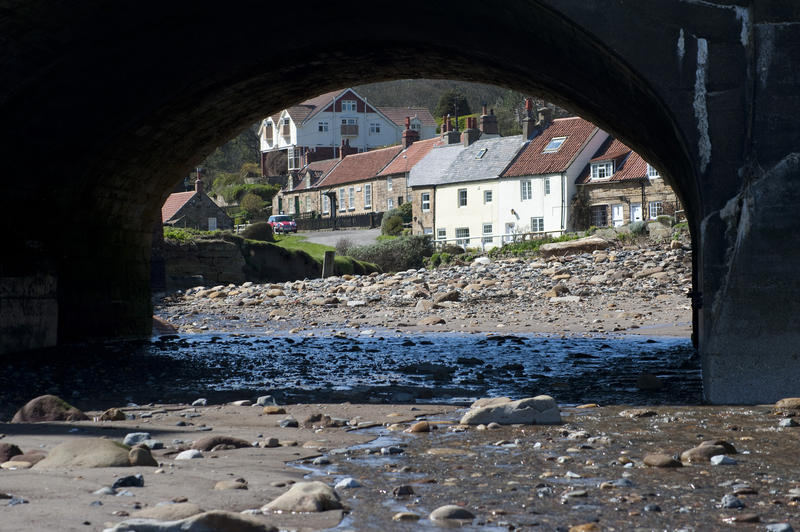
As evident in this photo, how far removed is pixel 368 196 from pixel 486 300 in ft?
147

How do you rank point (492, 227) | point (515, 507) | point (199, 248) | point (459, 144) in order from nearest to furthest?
point (515, 507) → point (199, 248) → point (492, 227) → point (459, 144)

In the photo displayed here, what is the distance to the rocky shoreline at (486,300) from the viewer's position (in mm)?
17969

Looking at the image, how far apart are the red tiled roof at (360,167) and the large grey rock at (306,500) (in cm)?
6218

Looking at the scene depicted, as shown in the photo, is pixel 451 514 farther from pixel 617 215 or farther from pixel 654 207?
pixel 617 215

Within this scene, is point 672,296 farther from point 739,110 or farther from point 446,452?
point 446,452

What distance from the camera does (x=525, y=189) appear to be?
51406mm

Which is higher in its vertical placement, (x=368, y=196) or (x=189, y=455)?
(x=368, y=196)

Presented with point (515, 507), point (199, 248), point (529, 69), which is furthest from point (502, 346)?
point (199, 248)

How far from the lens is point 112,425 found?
6.45 meters

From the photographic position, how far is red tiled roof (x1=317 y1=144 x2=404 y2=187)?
67.1 meters

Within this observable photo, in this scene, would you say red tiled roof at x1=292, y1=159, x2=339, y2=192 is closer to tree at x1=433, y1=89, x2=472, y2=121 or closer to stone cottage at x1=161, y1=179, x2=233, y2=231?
stone cottage at x1=161, y1=179, x2=233, y2=231

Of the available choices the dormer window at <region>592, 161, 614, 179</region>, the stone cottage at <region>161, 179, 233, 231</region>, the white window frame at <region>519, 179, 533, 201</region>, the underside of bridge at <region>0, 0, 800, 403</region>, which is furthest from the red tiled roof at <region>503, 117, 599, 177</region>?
the underside of bridge at <region>0, 0, 800, 403</region>

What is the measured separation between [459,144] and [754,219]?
51.2m

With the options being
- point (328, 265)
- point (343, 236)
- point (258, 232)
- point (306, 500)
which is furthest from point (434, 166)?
point (306, 500)
